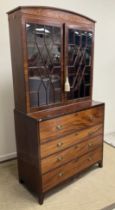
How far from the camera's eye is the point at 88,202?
1902 mm

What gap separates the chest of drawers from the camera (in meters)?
1.79

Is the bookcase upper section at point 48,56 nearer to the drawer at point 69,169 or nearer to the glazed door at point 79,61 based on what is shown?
the glazed door at point 79,61

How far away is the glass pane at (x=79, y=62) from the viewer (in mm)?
2047

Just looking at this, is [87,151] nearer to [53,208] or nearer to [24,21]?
[53,208]

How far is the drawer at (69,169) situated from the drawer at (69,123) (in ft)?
1.21

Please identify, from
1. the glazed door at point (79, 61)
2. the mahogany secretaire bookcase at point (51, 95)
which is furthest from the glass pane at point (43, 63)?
the glazed door at point (79, 61)

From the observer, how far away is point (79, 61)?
2.15 meters

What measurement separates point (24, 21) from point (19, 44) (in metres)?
0.19

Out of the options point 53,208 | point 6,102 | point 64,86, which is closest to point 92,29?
point 64,86

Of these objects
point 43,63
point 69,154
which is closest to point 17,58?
point 43,63

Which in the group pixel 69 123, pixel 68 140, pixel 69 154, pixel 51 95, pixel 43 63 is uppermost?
pixel 43 63

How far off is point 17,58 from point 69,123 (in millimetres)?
810

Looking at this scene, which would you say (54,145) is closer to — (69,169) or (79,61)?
(69,169)

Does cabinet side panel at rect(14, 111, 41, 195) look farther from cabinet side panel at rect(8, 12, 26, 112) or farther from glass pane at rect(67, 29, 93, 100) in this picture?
glass pane at rect(67, 29, 93, 100)
